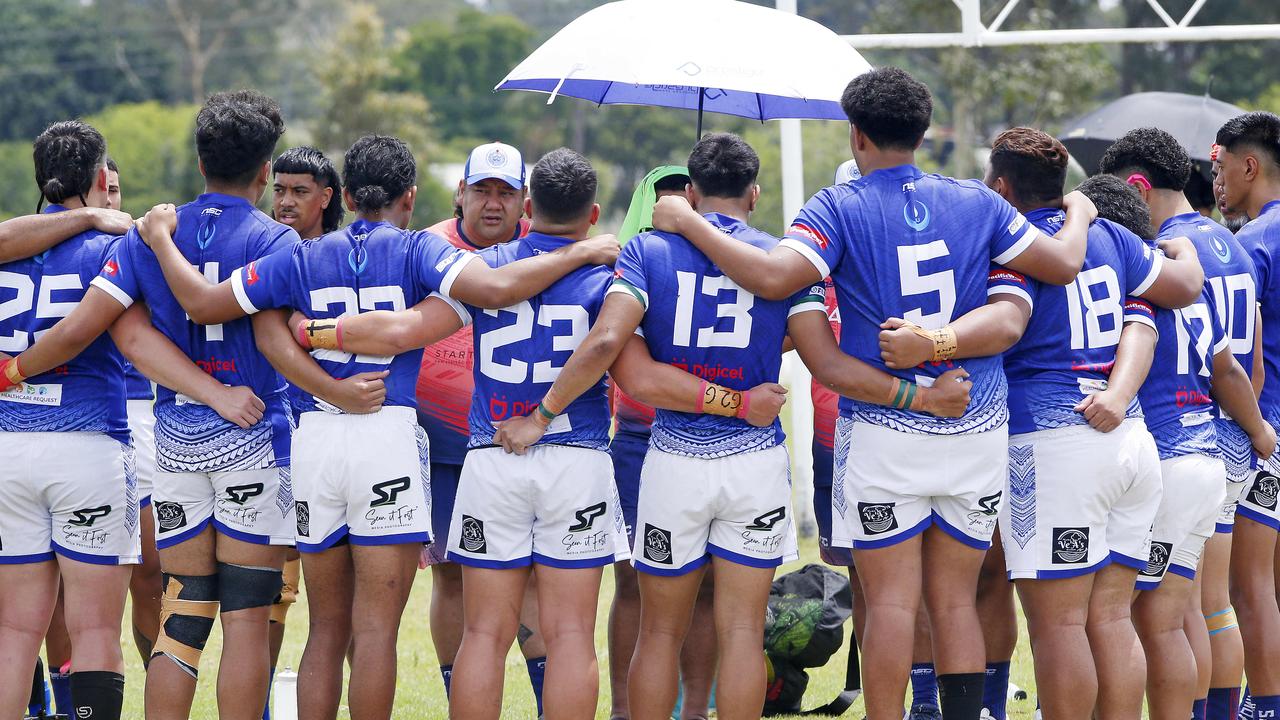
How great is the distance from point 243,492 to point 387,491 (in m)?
0.59

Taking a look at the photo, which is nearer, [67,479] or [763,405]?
[763,405]

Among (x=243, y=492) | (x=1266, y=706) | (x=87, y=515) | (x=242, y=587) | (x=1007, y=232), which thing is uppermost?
(x=1007, y=232)

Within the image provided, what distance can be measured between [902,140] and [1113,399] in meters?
1.22

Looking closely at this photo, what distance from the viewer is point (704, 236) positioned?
189 inches

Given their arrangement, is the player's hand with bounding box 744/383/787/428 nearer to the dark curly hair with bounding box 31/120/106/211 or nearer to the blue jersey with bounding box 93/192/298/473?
the blue jersey with bounding box 93/192/298/473

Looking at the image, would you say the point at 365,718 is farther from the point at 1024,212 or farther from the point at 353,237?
the point at 1024,212

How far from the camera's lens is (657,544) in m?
4.94

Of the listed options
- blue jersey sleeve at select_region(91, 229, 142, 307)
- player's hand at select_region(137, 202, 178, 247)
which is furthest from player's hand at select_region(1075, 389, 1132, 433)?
blue jersey sleeve at select_region(91, 229, 142, 307)

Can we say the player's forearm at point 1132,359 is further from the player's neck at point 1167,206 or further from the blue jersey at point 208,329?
the blue jersey at point 208,329

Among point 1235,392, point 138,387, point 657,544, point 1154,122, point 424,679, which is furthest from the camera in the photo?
point 1154,122

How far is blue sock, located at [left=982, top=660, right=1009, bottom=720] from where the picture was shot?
5.71m

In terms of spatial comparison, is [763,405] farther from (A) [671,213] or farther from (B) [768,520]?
(A) [671,213]

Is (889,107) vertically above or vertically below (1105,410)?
above

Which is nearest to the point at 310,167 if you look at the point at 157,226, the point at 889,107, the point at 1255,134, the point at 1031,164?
the point at 157,226
